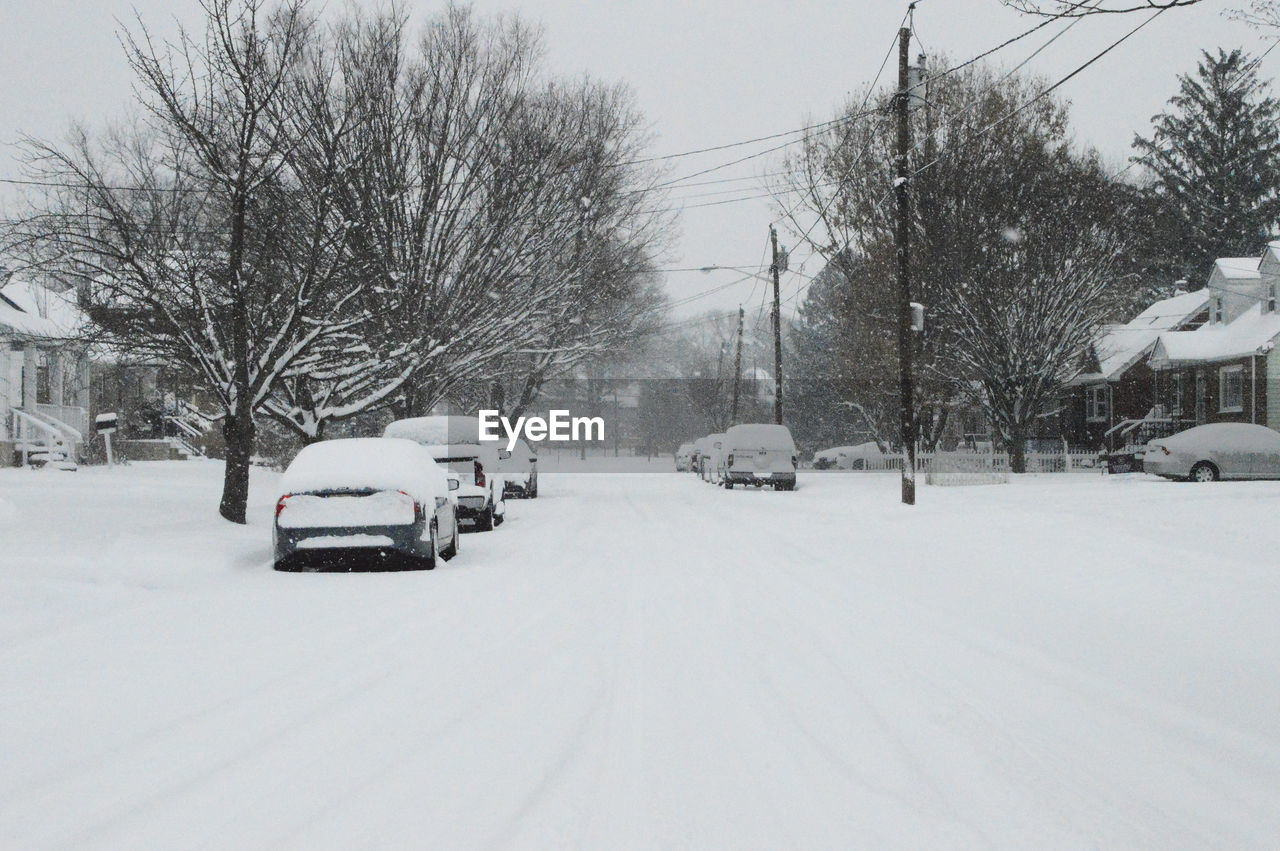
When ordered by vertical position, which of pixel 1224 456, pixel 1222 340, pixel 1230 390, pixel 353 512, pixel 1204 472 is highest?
pixel 1222 340

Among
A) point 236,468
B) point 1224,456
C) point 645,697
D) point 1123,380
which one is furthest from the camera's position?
point 1123,380

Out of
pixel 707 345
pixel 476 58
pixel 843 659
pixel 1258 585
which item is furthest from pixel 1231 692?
pixel 707 345

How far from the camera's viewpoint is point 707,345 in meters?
105

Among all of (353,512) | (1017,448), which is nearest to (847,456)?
(1017,448)

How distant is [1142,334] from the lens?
165 feet

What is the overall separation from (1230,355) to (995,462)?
370 inches

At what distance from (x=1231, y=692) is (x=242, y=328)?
551 inches

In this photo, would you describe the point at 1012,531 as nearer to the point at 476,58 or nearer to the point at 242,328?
the point at 242,328

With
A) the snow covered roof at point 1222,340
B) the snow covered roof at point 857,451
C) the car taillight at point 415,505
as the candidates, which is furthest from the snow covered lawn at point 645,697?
the snow covered roof at point 857,451

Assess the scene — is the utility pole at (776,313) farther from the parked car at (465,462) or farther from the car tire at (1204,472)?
the parked car at (465,462)

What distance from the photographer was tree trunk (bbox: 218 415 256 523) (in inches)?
657

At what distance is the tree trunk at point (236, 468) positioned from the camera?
16.7 metres

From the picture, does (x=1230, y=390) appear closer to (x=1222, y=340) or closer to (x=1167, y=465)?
(x=1222, y=340)

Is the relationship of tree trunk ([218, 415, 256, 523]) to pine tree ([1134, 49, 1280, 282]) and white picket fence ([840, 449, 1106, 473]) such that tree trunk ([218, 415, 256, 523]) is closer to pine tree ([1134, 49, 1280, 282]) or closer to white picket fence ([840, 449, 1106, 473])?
white picket fence ([840, 449, 1106, 473])
